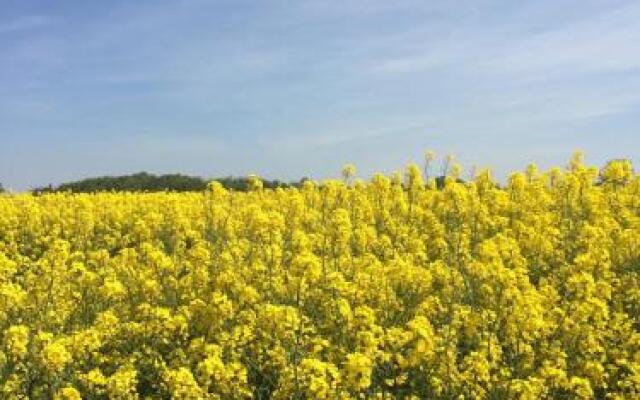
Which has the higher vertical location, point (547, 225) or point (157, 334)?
point (547, 225)

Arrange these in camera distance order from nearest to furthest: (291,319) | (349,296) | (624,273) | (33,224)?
(291,319) → (349,296) → (624,273) → (33,224)

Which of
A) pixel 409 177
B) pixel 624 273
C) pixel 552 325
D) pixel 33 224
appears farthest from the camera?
pixel 33 224

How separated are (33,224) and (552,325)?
36.7 feet

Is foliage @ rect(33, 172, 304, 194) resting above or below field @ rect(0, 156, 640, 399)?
above

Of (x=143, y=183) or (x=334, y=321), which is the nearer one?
(x=334, y=321)

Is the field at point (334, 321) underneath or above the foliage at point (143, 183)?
underneath

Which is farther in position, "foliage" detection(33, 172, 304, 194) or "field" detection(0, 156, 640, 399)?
"foliage" detection(33, 172, 304, 194)

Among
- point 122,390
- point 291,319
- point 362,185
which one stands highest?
point 362,185

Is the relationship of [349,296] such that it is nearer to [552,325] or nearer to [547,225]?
[552,325]

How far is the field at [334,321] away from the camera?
21.1 feet

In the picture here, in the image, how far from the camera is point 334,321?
7344 millimetres

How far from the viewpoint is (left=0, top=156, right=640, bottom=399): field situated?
21.1ft

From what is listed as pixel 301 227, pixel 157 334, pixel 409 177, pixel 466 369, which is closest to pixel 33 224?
pixel 301 227

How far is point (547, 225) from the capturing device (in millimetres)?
11383
